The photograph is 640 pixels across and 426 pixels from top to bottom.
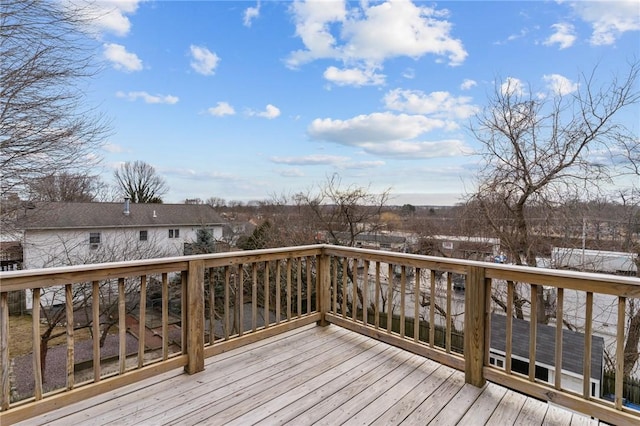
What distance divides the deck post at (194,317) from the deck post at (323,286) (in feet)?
4.59

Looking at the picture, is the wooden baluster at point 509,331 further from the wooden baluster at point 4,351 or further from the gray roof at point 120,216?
the gray roof at point 120,216

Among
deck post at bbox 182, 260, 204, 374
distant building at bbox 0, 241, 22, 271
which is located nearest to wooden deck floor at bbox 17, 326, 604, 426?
deck post at bbox 182, 260, 204, 374

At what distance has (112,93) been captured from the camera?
21.9 feet

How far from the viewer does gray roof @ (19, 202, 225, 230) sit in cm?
821

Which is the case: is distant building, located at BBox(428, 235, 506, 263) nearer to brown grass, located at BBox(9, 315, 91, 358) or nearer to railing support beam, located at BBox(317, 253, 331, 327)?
railing support beam, located at BBox(317, 253, 331, 327)

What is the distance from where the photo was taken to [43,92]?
5781 millimetres

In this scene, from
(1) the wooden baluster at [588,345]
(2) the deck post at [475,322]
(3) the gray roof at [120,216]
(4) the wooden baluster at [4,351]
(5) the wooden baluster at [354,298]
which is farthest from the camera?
(3) the gray roof at [120,216]

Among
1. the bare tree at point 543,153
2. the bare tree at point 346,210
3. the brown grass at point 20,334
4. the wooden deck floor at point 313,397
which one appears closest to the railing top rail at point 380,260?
the wooden deck floor at point 313,397

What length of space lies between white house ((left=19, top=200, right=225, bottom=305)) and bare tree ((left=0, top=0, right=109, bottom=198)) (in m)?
1.31

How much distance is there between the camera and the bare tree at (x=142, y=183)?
76.0 feet

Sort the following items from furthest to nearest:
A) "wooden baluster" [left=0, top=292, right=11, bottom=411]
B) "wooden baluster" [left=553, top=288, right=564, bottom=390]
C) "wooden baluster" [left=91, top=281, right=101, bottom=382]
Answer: "wooden baluster" [left=91, top=281, right=101, bottom=382], "wooden baluster" [left=553, top=288, right=564, bottom=390], "wooden baluster" [left=0, top=292, right=11, bottom=411]

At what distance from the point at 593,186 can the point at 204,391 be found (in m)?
7.81

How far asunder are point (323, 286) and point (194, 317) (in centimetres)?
147

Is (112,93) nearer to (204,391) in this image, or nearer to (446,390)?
(204,391)
